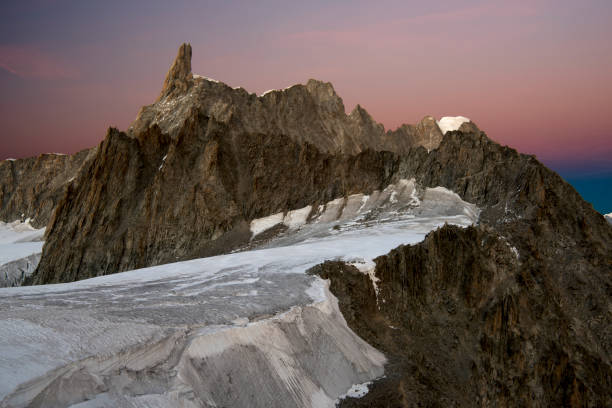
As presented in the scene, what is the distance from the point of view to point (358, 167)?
5281 centimetres

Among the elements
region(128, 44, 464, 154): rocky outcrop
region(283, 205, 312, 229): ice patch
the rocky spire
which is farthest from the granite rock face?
the rocky spire

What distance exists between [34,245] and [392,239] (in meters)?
65.3

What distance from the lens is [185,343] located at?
12305 millimetres

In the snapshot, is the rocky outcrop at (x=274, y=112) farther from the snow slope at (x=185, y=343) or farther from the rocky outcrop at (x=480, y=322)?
the snow slope at (x=185, y=343)

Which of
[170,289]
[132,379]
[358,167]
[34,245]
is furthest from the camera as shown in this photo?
[34,245]

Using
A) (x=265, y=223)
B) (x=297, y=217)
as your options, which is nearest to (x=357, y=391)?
(x=297, y=217)

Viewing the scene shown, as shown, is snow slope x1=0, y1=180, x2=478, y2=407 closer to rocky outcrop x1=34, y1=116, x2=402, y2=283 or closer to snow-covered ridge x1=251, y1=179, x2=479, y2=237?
snow-covered ridge x1=251, y1=179, x2=479, y2=237

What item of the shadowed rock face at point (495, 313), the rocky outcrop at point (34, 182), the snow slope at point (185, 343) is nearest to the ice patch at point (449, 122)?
the rocky outcrop at point (34, 182)

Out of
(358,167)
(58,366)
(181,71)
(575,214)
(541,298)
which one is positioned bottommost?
(541,298)

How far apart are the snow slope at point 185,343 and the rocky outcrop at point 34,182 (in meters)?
97.0

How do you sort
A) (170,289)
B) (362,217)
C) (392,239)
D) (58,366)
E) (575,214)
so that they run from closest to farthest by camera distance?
1. (58,366)
2. (170,289)
3. (392,239)
4. (575,214)
5. (362,217)

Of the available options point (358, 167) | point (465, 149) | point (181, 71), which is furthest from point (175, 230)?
point (181, 71)

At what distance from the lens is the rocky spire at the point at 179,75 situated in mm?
91125

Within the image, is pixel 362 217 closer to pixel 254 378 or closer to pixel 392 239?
pixel 392 239
